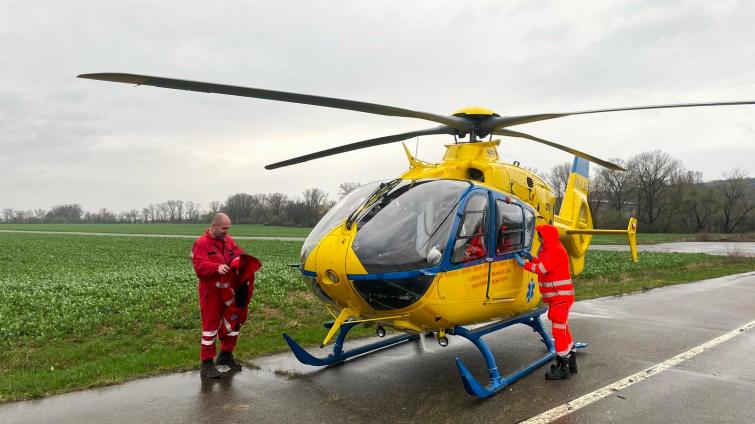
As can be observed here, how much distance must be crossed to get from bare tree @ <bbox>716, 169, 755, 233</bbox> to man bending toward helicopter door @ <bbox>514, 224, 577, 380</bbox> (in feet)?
289

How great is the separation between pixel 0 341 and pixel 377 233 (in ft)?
19.9

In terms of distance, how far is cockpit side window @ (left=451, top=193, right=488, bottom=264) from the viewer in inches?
202

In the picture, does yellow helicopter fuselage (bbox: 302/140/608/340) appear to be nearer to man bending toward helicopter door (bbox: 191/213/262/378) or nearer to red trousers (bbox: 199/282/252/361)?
man bending toward helicopter door (bbox: 191/213/262/378)

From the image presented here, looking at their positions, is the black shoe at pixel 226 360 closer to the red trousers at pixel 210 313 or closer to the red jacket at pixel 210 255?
the red trousers at pixel 210 313

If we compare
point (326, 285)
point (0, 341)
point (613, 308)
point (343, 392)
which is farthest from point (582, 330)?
point (0, 341)

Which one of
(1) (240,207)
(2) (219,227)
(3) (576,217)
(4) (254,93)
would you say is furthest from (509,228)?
(1) (240,207)

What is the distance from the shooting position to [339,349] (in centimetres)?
654

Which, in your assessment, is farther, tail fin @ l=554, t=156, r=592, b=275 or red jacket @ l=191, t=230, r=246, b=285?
tail fin @ l=554, t=156, r=592, b=275

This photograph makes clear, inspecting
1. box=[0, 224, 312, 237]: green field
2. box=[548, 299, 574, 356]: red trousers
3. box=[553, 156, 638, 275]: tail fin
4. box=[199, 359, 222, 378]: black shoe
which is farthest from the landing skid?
box=[0, 224, 312, 237]: green field

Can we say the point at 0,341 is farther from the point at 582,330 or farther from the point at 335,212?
the point at 582,330

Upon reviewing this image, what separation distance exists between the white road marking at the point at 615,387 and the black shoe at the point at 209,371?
3.56 metres

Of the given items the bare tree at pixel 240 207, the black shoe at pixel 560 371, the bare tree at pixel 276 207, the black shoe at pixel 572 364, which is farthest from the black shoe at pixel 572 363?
the bare tree at pixel 240 207

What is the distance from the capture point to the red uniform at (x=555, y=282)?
5.90 meters

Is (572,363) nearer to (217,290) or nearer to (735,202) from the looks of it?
(217,290)
